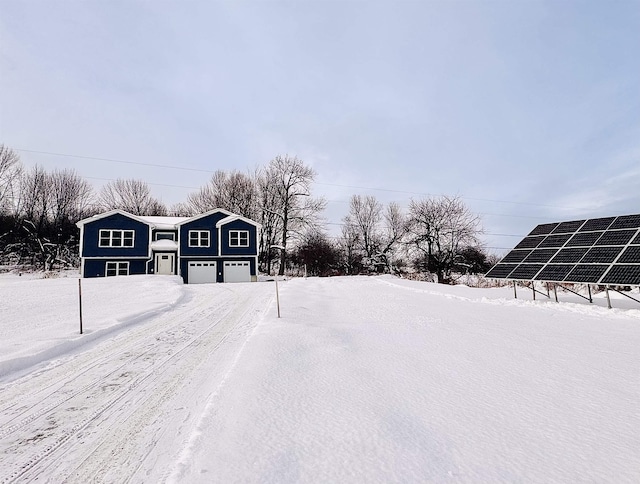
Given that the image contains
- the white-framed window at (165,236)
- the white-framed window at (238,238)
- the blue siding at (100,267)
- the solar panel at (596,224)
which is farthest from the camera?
the white-framed window at (165,236)

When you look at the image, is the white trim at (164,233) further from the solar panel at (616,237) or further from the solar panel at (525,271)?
the solar panel at (616,237)

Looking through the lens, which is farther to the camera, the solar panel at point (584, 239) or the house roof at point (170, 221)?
the house roof at point (170, 221)

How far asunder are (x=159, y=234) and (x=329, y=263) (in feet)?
63.9

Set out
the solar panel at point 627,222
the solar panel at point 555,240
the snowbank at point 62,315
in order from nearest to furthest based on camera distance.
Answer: the snowbank at point 62,315 < the solar panel at point 627,222 < the solar panel at point 555,240

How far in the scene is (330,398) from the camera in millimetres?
3598

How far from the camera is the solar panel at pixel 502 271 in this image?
44.4ft

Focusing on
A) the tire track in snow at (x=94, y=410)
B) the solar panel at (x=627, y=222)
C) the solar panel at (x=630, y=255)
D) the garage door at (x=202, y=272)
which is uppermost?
the solar panel at (x=627, y=222)

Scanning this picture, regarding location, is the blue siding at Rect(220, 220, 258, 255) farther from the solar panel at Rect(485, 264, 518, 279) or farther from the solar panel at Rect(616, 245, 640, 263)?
the solar panel at Rect(616, 245, 640, 263)

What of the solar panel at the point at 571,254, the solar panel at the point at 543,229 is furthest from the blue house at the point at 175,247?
the solar panel at the point at 571,254

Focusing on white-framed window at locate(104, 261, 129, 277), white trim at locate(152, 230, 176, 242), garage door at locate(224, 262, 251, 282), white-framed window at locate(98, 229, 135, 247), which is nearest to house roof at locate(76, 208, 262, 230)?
white trim at locate(152, 230, 176, 242)

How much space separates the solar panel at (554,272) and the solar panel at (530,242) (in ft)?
9.16

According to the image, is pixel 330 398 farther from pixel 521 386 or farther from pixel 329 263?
pixel 329 263

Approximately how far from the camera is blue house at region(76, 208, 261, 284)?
90.7ft

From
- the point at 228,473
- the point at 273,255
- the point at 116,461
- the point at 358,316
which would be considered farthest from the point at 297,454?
the point at 273,255
